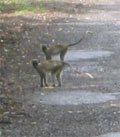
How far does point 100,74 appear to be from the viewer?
1375cm

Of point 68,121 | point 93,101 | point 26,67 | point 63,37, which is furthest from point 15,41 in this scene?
point 68,121

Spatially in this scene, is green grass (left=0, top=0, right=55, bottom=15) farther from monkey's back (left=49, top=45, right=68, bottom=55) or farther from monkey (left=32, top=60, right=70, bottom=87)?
monkey (left=32, top=60, right=70, bottom=87)

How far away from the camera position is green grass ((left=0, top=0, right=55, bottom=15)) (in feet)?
94.4

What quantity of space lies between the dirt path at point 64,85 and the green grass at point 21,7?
4351mm

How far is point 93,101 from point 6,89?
187 cm

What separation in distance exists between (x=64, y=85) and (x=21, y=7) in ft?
58.0

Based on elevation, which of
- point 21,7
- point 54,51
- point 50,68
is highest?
point 50,68

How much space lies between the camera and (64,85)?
12.7 meters

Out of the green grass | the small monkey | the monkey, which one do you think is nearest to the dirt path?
the monkey

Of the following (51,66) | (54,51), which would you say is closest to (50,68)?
(51,66)

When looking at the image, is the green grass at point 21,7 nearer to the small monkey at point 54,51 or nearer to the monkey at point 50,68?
the small monkey at point 54,51

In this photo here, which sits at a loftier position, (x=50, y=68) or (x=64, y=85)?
(x=50, y=68)

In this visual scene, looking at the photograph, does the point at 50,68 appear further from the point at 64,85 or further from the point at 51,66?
the point at 64,85

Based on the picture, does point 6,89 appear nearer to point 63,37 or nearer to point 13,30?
point 63,37
